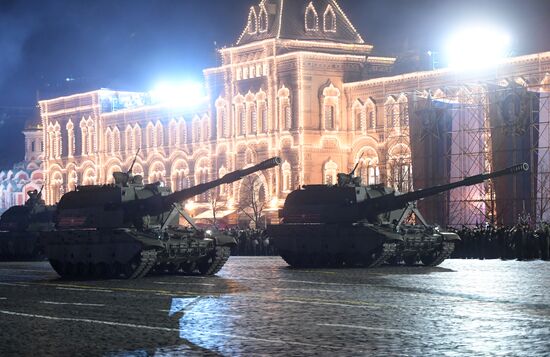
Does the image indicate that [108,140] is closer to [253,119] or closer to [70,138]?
[70,138]

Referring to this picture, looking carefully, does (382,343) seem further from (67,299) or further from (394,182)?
(394,182)

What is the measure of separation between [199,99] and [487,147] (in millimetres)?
33011

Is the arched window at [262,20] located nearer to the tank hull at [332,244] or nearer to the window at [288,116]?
the window at [288,116]

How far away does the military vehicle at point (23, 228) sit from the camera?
4756 cm

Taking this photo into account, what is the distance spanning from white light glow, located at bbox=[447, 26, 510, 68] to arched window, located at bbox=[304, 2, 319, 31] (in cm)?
959

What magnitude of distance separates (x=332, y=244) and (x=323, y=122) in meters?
42.7

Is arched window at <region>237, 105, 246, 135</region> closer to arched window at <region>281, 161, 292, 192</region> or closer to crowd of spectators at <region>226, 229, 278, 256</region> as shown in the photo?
arched window at <region>281, 161, 292, 192</region>

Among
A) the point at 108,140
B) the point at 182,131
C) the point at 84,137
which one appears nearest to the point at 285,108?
the point at 182,131

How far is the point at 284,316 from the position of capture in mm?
17219

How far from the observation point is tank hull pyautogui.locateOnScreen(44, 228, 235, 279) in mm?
29016

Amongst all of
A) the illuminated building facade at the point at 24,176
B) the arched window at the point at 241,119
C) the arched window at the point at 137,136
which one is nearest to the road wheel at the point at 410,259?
the arched window at the point at 241,119

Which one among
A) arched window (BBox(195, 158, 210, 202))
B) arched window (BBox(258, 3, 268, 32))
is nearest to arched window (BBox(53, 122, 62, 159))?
arched window (BBox(195, 158, 210, 202))

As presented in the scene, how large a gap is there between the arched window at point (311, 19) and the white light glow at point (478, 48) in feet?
31.5

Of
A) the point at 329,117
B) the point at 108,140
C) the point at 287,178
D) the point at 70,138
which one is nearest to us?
the point at 287,178
